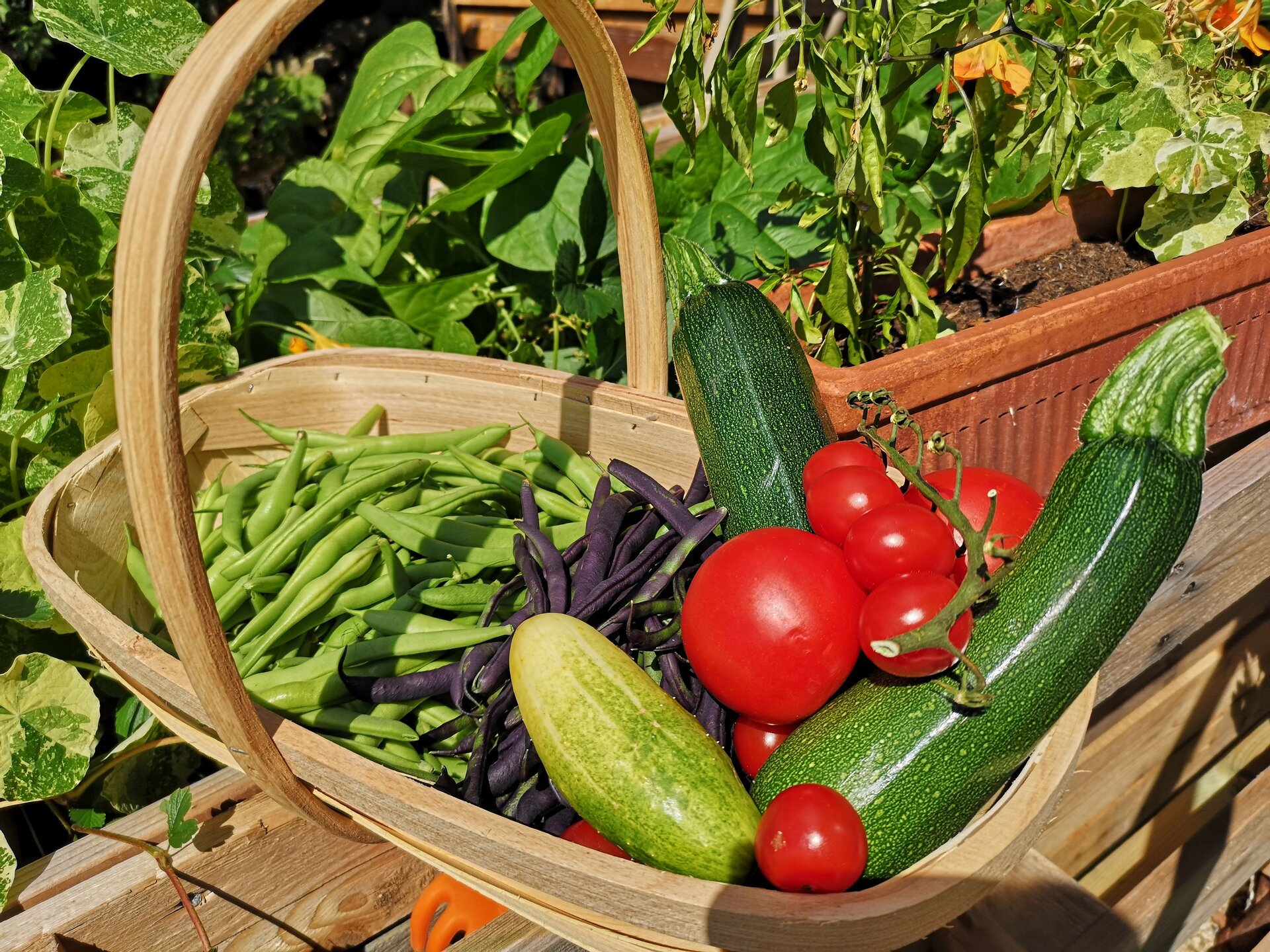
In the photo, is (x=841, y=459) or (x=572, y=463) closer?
(x=841, y=459)

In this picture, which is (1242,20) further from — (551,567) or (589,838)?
(589,838)

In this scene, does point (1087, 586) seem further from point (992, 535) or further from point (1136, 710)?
point (1136, 710)

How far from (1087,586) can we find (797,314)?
30.5 inches

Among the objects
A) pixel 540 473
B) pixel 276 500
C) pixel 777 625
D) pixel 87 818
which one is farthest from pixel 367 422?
pixel 777 625

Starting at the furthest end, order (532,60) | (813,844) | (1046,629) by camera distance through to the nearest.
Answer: (532,60) < (1046,629) < (813,844)

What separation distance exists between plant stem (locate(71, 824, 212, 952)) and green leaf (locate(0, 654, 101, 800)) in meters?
0.15

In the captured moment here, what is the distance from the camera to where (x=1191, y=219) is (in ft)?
6.04

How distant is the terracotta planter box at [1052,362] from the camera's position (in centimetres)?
133

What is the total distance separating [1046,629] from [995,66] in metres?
0.96

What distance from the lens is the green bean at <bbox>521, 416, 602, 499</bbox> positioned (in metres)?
1.40

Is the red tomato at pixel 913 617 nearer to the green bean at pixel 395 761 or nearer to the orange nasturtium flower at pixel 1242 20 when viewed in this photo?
the green bean at pixel 395 761

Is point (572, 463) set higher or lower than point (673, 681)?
higher

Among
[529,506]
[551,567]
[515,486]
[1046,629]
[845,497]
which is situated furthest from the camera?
[515,486]

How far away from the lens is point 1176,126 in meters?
1.76
